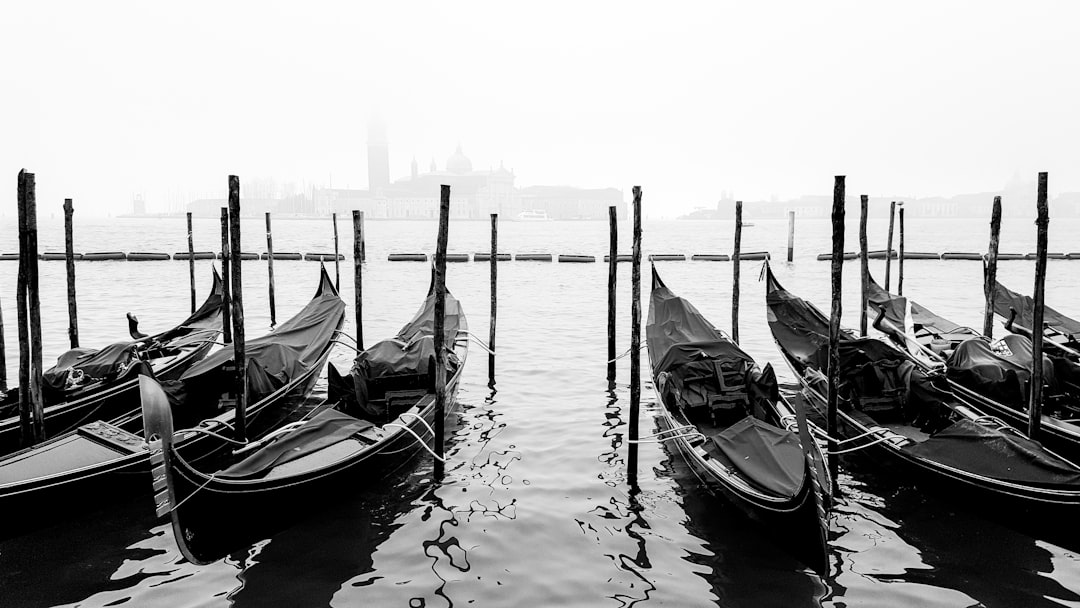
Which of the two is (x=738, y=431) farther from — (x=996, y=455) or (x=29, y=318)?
(x=29, y=318)

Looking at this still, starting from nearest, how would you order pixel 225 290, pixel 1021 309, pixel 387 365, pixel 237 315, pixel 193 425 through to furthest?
pixel 237 315
pixel 193 425
pixel 387 365
pixel 225 290
pixel 1021 309

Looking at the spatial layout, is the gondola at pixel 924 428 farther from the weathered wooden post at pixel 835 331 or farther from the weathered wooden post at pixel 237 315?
the weathered wooden post at pixel 237 315

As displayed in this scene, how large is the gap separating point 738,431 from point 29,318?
5747 mm

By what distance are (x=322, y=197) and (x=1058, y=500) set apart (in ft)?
445

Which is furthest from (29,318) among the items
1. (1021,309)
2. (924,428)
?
(1021,309)

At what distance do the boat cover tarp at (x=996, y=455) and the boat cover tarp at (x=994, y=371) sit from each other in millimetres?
1448

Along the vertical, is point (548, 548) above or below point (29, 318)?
below

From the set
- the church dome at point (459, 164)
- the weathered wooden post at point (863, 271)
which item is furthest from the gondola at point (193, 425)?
the church dome at point (459, 164)

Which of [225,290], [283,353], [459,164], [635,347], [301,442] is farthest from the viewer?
[459,164]

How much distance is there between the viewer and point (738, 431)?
5.46 m

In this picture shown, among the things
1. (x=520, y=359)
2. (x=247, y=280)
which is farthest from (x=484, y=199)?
(x=520, y=359)

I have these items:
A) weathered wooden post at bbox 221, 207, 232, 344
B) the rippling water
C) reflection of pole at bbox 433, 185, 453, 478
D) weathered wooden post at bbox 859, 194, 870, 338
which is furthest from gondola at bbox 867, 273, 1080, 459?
weathered wooden post at bbox 221, 207, 232, 344

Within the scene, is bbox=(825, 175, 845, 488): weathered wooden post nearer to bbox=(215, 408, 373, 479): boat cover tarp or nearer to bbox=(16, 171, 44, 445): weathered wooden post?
bbox=(215, 408, 373, 479): boat cover tarp

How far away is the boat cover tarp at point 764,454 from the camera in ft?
15.5
